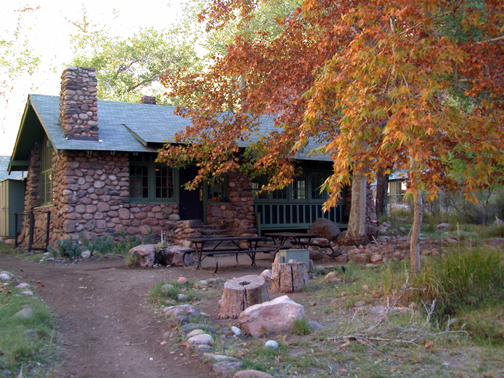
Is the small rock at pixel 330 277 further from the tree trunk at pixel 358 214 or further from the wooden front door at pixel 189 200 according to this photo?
the wooden front door at pixel 189 200

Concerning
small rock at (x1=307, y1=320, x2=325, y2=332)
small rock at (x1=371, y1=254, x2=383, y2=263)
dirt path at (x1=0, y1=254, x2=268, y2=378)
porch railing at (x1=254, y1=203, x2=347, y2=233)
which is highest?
porch railing at (x1=254, y1=203, x2=347, y2=233)

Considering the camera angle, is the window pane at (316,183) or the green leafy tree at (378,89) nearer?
the green leafy tree at (378,89)

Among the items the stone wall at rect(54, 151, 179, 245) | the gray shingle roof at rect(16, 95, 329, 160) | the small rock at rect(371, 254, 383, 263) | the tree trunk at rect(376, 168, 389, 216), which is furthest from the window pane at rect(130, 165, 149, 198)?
the tree trunk at rect(376, 168, 389, 216)

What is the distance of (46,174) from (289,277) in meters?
11.2

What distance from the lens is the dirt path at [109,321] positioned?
4422 millimetres

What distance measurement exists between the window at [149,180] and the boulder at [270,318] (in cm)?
947

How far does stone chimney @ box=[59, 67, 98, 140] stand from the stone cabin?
0.03 m

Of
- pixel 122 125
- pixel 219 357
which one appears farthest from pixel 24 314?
pixel 122 125

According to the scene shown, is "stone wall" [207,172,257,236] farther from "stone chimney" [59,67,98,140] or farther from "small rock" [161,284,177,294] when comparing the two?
"small rock" [161,284,177,294]

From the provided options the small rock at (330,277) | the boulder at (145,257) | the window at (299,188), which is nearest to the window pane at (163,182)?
the boulder at (145,257)

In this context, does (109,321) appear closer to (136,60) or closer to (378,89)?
(378,89)

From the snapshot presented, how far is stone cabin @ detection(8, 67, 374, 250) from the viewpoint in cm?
1303

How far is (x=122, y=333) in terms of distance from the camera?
5.61 metres

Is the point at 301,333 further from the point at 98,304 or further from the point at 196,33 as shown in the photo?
the point at 196,33
